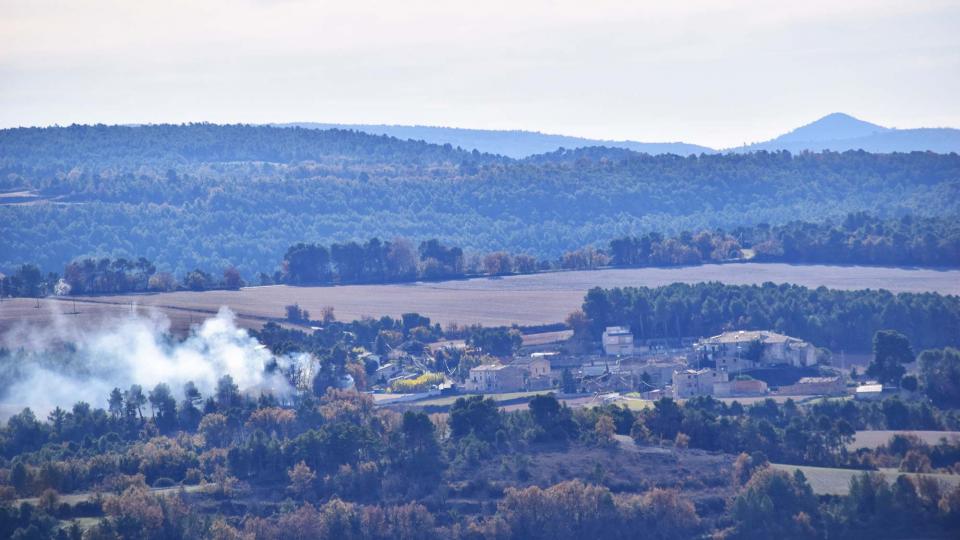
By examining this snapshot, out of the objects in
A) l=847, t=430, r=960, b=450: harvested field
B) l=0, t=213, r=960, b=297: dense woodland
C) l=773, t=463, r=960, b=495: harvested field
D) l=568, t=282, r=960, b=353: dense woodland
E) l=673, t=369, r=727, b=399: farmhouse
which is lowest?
l=773, t=463, r=960, b=495: harvested field

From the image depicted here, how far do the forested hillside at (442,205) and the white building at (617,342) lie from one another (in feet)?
201

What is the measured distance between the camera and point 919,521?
66.5 metres

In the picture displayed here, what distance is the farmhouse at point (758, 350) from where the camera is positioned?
95.1 meters

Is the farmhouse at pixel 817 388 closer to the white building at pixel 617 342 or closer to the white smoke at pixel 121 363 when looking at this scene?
the white building at pixel 617 342

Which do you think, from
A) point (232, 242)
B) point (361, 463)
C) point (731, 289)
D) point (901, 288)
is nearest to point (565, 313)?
point (731, 289)

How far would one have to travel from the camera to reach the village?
291ft

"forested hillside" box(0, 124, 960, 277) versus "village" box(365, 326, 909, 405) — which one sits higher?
"forested hillside" box(0, 124, 960, 277)

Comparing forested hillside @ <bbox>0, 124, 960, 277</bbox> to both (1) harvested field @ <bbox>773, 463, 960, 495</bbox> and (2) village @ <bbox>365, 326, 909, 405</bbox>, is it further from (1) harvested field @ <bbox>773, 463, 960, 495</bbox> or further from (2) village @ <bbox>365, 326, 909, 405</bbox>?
(1) harvested field @ <bbox>773, 463, 960, 495</bbox>

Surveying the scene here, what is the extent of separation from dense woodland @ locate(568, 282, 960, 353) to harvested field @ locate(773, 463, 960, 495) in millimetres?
27623

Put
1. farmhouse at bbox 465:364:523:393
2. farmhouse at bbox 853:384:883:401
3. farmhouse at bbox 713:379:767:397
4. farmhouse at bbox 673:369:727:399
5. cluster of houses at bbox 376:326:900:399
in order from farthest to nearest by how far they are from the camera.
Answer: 1. farmhouse at bbox 465:364:523:393
2. cluster of houses at bbox 376:326:900:399
3. farmhouse at bbox 673:369:727:399
4. farmhouse at bbox 713:379:767:397
5. farmhouse at bbox 853:384:883:401

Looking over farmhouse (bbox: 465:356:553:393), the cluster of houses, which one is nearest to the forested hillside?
the cluster of houses

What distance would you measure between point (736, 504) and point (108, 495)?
20.1 m

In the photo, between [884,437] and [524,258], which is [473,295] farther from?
[884,437]

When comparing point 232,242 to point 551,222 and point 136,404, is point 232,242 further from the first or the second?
point 136,404
